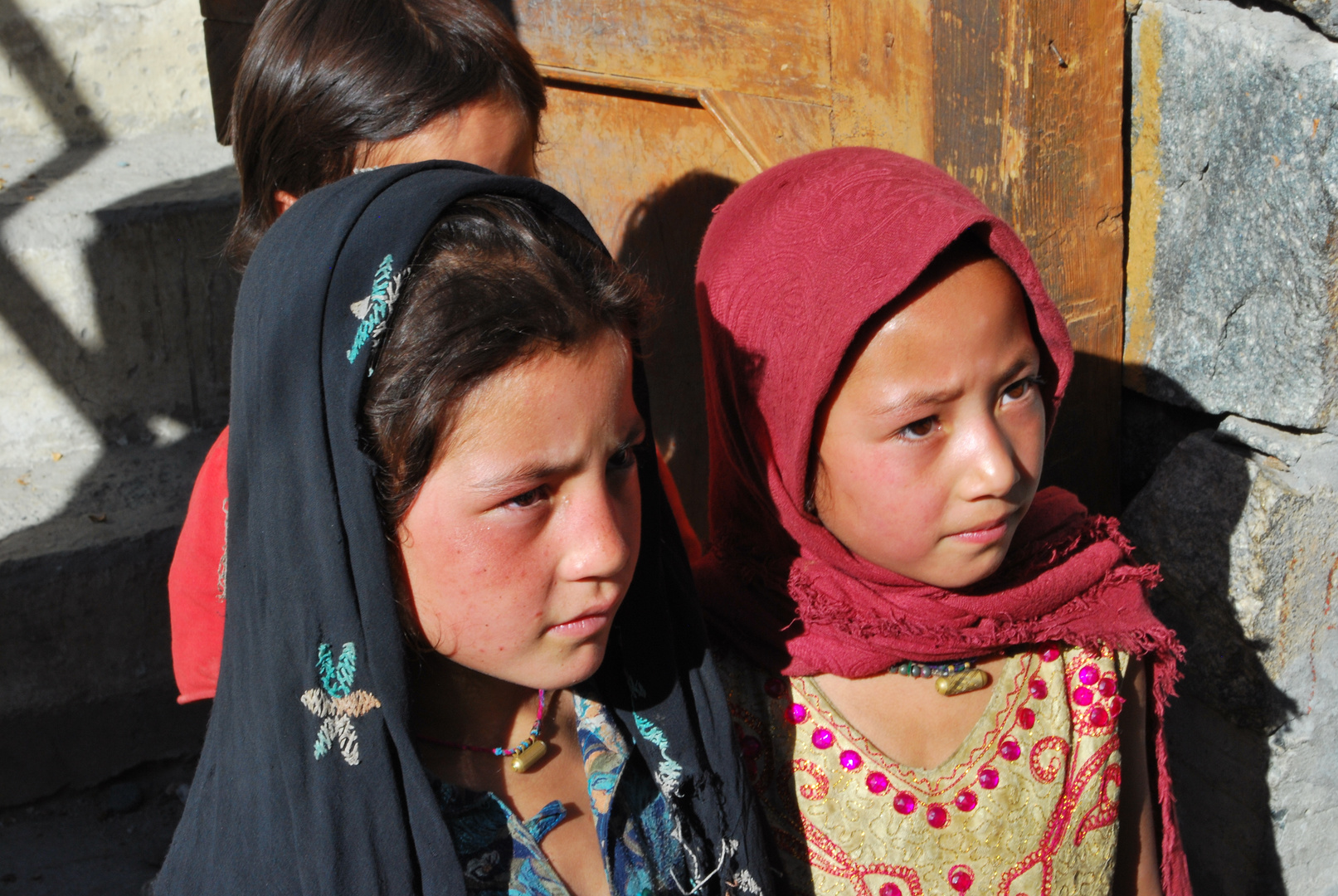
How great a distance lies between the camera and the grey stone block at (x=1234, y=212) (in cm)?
166

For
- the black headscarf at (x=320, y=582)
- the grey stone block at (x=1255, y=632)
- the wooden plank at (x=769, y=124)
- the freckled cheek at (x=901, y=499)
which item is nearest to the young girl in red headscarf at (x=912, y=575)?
the freckled cheek at (x=901, y=499)

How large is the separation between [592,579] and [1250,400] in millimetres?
1339

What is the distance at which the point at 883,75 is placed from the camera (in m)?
1.97

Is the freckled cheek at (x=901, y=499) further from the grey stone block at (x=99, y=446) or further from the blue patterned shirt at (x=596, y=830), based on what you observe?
the grey stone block at (x=99, y=446)

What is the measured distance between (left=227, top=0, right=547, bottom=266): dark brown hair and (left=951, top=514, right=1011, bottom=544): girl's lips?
3.55 feet

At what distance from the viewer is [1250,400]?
6.06 feet

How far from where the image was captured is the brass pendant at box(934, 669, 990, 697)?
5.08 ft

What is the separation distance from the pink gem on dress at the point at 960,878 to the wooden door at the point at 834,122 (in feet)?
2.56

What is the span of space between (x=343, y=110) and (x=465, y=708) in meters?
1.04

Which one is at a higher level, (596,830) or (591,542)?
(591,542)

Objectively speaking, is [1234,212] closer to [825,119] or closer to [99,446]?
[825,119]

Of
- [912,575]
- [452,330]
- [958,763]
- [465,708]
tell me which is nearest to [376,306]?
[452,330]

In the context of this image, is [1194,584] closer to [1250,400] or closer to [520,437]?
[1250,400]

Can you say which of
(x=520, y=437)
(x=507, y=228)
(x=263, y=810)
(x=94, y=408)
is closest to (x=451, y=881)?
(x=263, y=810)
